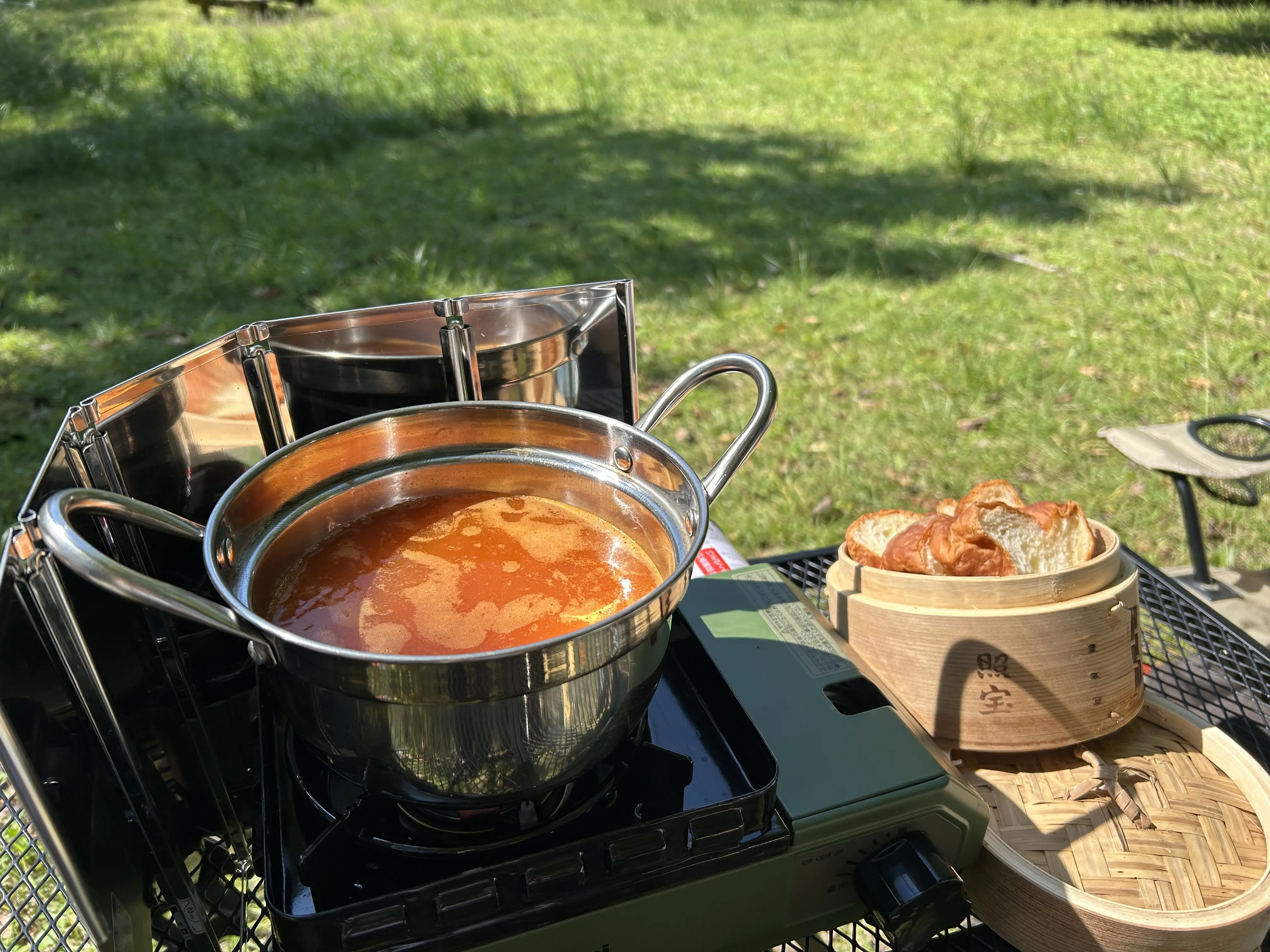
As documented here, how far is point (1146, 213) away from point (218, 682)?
6199mm

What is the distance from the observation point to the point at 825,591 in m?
1.68

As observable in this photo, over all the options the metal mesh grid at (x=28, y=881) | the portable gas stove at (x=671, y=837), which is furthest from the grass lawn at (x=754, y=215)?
the metal mesh grid at (x=28, y=881)

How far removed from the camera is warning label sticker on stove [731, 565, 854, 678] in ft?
4.09

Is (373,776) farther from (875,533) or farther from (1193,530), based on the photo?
(1193,530)

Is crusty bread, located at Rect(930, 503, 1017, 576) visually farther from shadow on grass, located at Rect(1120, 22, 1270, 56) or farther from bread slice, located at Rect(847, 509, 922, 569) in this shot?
shadow on grass, located at Rect(1120, 22, 1270, 56)

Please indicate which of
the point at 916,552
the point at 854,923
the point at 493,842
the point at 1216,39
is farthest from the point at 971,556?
the point at 1216,39

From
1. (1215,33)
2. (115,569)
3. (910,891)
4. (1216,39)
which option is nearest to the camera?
(115,569)

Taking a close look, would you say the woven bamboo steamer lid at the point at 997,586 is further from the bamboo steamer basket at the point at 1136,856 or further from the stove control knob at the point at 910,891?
the stove control knob at the point at 910,891

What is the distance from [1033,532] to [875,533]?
29cm

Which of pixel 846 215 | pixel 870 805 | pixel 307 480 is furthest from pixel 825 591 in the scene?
pixel 846 215

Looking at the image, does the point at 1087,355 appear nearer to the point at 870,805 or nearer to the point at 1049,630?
the point at 1049,630

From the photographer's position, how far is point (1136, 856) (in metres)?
1.22

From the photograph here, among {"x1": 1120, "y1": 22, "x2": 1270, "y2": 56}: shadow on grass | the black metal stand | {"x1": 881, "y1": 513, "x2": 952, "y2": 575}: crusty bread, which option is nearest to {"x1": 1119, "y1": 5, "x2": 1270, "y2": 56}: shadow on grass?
{"x1": 1120, "y1": 22, "x2": 1270, "y2": 56}: shadow on grass

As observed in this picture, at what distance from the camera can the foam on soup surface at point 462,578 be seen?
94 cm
